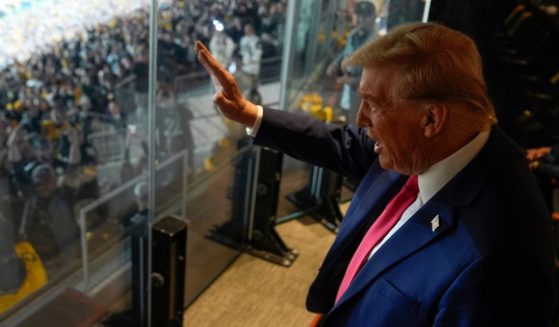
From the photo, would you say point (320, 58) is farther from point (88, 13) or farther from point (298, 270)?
point (88, 13)

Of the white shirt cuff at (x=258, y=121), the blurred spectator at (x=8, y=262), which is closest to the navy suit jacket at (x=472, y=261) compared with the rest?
the white shirt cuff at (x=258, y=121)

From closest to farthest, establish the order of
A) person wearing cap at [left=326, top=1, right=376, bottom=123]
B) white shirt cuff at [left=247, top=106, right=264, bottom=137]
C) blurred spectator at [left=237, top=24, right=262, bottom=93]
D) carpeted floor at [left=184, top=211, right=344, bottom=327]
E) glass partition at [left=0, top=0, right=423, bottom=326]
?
A: white shirt cuff at [left=247, top=106, right=264, bottom=137] < glass partition at [left=0, top=0, right=423, bottom=326] < carpeted floor at [left=184, top=211, right=344, bottom=327] < blurred spectator at [left=237, top=24, right=262, bottom=93] < person wearing cap at [left=326, top=1, right=376, bottom=123]

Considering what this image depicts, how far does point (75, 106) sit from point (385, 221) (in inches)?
73.3

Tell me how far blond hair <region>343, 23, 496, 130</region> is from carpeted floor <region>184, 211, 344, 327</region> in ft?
6.58

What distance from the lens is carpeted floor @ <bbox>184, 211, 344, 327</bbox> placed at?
A: 8.93 ft

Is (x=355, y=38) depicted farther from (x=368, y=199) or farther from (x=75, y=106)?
(x=368, y=199)

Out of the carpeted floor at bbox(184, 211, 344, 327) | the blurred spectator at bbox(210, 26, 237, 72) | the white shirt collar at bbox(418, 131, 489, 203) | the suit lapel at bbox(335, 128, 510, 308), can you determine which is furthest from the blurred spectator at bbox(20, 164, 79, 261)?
the white shirt collar at bbox(418, 131, 489, 203)

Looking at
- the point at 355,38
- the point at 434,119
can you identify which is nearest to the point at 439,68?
the point at 434,119

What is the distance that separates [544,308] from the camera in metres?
0.94

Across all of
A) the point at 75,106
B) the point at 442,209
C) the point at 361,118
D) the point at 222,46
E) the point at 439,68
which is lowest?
the point at 75,106

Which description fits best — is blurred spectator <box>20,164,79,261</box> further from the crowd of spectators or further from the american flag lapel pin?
the american flag lapel pin

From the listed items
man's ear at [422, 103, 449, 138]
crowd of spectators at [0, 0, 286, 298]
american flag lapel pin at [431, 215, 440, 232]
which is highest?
man's ear at [422, 103, 449, 138]

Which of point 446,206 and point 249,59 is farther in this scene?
point 249,59

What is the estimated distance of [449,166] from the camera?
3.40 ft
